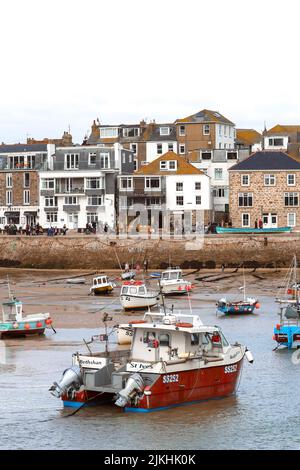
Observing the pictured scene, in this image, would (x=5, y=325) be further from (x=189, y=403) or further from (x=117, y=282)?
(x=117, y=282)

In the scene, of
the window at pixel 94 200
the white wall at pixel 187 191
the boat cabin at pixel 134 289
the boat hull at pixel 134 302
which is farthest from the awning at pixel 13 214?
the boat hull at pixel 134 302

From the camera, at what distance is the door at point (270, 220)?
75.7 meters

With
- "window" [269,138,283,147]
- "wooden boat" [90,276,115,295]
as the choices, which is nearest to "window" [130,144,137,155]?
"window" [269,138,283,147]

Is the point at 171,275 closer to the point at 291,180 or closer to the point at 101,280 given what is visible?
the point at 101,280

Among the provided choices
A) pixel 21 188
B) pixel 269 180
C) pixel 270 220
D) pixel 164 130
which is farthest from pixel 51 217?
pixel 269 180

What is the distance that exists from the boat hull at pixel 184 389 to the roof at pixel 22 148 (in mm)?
59633

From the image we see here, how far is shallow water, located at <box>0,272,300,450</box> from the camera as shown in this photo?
24.0 m

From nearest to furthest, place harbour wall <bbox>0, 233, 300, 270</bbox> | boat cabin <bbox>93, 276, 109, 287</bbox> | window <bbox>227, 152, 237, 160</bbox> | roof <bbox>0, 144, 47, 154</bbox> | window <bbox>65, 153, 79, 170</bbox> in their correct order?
boat cabin <bbox>93, 276, 109, 287</bbox>, harbour wall <bbox>0, 233, 300, 270</bbox>, window <bbox>65, 153, 79, 170</bbox>, window <bbox>227, 152, 237, 160</bbox>, roof <bbox>0, 144, 47, 154</bbox>

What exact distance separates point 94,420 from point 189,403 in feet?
8.45

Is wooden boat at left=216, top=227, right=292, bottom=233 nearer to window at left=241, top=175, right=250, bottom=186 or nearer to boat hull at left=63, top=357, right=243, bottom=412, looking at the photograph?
window at left=241, top=175, right=250, bottom=186

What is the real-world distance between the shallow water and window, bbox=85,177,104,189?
45.9 meters

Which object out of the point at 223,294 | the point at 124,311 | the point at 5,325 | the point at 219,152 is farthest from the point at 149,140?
the point at 5,325

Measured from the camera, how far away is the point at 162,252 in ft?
219
